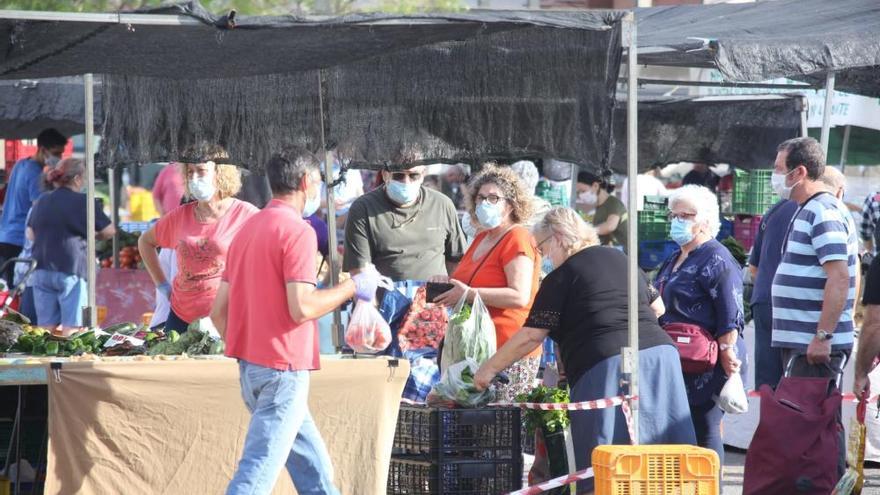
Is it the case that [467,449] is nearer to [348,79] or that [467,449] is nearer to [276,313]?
[276,313]

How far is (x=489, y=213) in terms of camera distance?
7.51 metres

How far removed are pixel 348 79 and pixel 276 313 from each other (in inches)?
87.4

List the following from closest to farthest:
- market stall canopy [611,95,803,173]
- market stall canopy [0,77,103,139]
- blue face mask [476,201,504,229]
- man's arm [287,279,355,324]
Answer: man's arm [287,279,355,324] → blue face mask [476,201,504,229] → market stall canopy [611,95,803,173] → market stall canopy [0,77,103,139]

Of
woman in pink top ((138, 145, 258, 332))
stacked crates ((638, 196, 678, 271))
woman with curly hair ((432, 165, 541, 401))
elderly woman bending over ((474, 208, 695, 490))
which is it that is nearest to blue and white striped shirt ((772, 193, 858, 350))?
elderly woman bending over ((474, 208, 695, 490))

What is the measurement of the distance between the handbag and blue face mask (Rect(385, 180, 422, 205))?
2233 millimetres

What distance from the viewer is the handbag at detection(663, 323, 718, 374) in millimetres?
7047

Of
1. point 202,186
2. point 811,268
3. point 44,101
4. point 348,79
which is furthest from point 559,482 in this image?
point 44,101

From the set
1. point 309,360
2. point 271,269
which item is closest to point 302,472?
point 309,360

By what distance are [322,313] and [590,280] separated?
4.38 ft

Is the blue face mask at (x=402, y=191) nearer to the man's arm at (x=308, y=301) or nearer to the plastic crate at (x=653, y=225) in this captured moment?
the man's arm at (x=308, y=301)

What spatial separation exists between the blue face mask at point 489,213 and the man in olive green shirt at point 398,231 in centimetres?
120

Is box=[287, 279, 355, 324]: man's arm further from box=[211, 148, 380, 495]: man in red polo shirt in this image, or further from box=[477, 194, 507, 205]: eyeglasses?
box=[477, 194, 507, 205]: eyeglasses

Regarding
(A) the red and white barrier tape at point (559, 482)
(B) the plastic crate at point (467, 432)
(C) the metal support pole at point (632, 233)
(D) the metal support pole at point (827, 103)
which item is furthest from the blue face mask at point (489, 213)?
(D) the metal support pole at point (827, 103)

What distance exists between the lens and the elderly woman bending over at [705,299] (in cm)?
711
